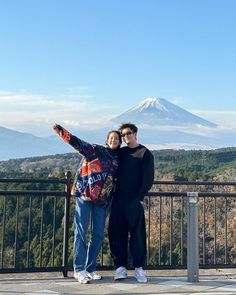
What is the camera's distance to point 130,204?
555 centimetres

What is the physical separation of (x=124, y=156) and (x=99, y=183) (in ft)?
1.45

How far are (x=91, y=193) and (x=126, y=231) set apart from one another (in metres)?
0.68

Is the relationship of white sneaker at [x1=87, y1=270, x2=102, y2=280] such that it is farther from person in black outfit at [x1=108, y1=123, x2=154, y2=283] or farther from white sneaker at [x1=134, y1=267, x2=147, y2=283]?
white sneaker at [x1=134, y1=267, x2=147, y2=283]

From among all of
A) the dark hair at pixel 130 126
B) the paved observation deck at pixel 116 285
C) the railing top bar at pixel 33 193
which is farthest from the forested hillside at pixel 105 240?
the dark hair at pixel 130 126

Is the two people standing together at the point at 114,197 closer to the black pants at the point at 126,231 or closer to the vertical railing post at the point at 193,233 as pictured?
the black pants at the point at 126,231

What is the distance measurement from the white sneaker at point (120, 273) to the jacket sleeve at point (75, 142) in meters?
1.38

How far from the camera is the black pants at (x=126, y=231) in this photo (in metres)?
5.58

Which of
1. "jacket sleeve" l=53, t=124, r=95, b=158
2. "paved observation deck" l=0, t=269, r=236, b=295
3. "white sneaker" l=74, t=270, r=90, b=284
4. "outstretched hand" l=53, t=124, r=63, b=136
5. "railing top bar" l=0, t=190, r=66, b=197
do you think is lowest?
"paved observation deck" l=0, t=269, r=236, b=295

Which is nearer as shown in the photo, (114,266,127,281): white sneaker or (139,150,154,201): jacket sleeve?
(139,150,154,201): jacket sleeve

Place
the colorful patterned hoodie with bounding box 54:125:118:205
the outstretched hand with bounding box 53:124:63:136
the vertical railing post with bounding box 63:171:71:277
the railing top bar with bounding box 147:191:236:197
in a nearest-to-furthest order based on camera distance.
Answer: the outstretched hand with bounding box 53:124:63:136 < the colorful patterned hoodie with bounding box 54:125:118:205 < the vertical railing post with bounding box 63:171:71:277 < the railing top bar with bounding box 147:191:236:197

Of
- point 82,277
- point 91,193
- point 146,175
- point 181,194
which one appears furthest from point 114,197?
point 181,194

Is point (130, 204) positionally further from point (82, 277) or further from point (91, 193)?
point (82, 277)

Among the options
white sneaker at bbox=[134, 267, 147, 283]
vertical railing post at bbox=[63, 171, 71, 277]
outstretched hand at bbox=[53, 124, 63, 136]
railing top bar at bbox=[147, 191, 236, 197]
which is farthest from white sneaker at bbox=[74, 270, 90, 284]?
outstretched hand at bbox=[53, 124, 63, 136]

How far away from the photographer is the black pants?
5578 mm
